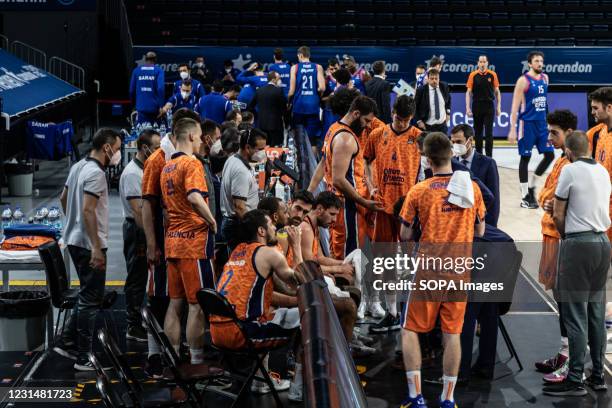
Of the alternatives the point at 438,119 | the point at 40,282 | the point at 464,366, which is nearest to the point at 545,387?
the point at 464,366

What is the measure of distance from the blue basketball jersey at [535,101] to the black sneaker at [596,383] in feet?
22.5

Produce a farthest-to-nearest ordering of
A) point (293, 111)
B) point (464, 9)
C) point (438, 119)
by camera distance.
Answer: point (464, 9) < point (293, 111) < point (438, 119)

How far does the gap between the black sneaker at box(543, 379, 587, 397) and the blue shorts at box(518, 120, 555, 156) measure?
691 centimetres

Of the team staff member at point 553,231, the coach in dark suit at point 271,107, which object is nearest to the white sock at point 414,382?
the team staff member at point 553,231

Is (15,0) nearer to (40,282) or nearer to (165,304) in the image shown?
(40,282)

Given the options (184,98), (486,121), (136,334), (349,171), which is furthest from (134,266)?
(486,121)

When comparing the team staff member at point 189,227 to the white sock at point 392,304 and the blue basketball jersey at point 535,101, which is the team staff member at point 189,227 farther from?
the blue basketball jersey at point 535,101

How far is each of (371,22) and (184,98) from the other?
446 inches

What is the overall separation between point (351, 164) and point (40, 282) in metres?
3.76

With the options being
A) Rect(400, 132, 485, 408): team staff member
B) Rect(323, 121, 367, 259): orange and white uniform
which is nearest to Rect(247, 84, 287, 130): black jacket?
Rect(323, 121, 367, 259): orange and white uniform

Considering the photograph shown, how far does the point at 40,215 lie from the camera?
8938 millimetres

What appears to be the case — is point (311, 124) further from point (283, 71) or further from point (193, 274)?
point (193, 274)

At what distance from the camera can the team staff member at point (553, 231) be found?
720 cm

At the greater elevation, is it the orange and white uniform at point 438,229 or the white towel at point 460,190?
the white towel at point 460,190
